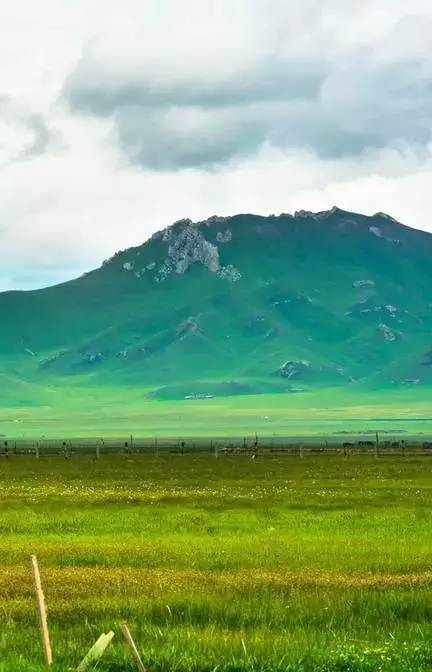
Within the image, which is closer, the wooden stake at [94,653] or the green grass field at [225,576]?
the wooden stake at [94,653]

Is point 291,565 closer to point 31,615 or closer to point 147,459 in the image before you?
point 31,615

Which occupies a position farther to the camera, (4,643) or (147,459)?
(147,459)

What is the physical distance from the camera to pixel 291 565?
32.7 meters

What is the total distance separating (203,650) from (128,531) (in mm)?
24311

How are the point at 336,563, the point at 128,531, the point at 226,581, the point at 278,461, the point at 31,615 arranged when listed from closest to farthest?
the point at 31,615
the point at 226,581
the point at 336,563
the point at 128,531
the point at 278,461

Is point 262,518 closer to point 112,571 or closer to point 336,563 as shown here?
point 336,563

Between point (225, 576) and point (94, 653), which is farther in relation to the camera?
point (225, 576)

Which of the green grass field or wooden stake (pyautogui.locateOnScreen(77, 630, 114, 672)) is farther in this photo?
the green grass field

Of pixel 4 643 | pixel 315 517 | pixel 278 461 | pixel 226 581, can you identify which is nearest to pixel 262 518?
pixel 315 517

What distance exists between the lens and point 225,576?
29812 mm

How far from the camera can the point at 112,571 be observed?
101 feet

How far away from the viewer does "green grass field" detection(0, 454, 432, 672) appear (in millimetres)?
19953

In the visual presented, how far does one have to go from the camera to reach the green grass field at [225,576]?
65.5ft

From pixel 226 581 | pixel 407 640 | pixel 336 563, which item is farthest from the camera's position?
pixel 336 563
